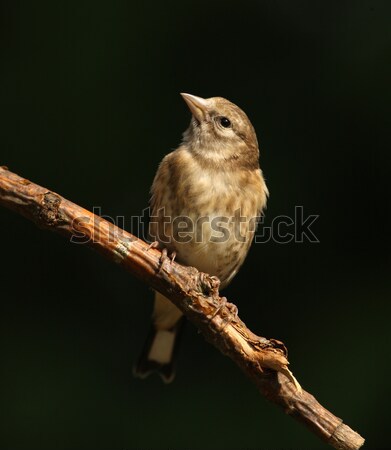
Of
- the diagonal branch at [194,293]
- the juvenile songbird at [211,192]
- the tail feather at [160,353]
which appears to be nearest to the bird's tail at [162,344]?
the tail feather at [160,353]

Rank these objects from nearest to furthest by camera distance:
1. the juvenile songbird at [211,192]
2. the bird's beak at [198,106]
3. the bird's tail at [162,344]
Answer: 1. the juvenile songbird at [211,192]
2. the bird's beak at [198,106]
3. the bird's tail at [162,344]

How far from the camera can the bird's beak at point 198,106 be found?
4.18 metres

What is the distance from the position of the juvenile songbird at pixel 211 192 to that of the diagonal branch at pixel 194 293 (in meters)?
0.64

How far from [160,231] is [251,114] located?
1.17m

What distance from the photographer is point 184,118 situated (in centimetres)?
471

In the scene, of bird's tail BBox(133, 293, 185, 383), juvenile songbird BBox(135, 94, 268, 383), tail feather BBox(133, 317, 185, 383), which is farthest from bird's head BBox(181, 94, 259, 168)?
tail feather BBox(133, 317, 185, 383)

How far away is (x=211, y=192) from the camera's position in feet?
12.9

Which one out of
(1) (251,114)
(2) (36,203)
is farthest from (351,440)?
(1) (251,114)

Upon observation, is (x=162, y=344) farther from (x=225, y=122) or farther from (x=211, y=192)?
(x=225, y=122)

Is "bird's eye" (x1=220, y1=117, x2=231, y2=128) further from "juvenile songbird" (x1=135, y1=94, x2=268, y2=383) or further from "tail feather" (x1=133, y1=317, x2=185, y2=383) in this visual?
"tail feather" (x1=133, y1=317, x2=185, y2=383)

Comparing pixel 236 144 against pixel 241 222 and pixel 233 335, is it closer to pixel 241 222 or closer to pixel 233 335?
pixel 241 222

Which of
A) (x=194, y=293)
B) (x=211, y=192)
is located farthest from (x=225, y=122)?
(x=194, y=293)

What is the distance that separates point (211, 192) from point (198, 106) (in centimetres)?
59

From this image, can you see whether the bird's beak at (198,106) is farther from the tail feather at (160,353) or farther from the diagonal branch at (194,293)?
the tail feather at (160,353)
